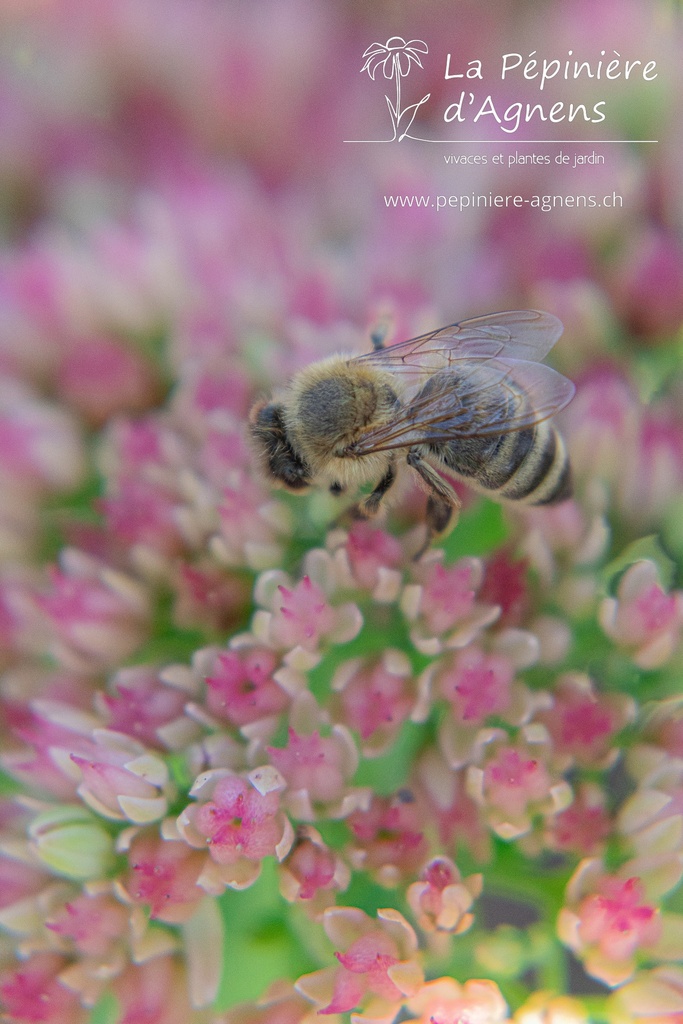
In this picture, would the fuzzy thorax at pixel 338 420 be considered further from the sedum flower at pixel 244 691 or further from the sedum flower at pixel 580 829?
the sedum flower at pixel 580 829

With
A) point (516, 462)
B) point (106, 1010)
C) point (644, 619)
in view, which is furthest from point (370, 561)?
point (106, 1010)

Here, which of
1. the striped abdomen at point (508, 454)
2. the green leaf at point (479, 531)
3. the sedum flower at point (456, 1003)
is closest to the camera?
the sedum flower at point (456, 1003)

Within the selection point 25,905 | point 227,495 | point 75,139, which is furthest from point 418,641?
point 75,139

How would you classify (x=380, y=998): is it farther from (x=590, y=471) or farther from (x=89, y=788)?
(x=590, y=471)

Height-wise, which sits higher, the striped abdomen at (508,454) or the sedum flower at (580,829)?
the striped abdomen at (508,454)

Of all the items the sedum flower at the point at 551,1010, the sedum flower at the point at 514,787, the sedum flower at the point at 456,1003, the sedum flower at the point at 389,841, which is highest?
the sedum flower at the point at 514,787

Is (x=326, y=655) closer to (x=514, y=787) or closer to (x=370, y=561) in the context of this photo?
(x=370, y=561)

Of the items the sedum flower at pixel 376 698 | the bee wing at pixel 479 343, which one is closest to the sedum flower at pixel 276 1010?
the sedum flower at pixel 376 698
